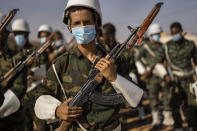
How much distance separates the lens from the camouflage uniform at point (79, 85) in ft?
7.45

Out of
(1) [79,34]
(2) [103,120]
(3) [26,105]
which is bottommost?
(3) [26,105]

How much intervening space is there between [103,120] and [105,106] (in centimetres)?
13

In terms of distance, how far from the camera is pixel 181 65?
6.09 meters

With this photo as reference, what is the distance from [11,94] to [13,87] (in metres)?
0.51

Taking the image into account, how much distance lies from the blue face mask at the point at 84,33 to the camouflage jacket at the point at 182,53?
4170 millimetres

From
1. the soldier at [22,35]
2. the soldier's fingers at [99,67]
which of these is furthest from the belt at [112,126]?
the soldier at [22,35]

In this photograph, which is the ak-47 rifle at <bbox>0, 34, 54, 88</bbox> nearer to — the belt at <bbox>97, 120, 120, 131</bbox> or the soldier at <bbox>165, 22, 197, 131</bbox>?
the belt at <bbox>97, 120, 120, 131</bbox>

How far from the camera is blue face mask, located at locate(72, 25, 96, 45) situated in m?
2.43

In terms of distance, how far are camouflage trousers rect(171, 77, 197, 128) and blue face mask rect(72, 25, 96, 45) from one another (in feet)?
12.9

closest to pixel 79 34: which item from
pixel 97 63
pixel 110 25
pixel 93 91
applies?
pixel 97 63

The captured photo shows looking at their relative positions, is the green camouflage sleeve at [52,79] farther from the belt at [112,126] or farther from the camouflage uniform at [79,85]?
the belt at [112,126]

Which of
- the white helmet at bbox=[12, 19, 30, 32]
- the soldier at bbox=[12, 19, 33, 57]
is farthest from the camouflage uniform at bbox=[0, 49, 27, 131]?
the white helmet at bbox=[12, 19, 30, 32]

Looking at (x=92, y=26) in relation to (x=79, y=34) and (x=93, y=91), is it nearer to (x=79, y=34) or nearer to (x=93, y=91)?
(x=79, y=34)

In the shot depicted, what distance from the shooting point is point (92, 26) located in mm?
2475
